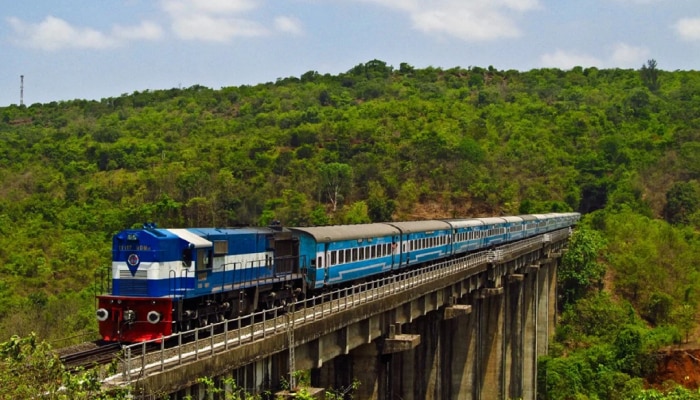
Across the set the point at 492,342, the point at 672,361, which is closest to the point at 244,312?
the point at 492,342

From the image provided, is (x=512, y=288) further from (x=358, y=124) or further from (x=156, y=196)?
(x=358, y=124)

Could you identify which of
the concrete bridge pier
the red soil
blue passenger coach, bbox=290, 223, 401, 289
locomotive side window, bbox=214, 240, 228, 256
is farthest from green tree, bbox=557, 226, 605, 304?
locomotive side window, bbox=214, 240, 228, 256

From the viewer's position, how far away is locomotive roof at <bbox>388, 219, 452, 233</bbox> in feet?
133

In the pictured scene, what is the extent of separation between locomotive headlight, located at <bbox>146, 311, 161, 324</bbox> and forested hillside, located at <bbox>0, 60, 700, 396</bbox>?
36261 mm

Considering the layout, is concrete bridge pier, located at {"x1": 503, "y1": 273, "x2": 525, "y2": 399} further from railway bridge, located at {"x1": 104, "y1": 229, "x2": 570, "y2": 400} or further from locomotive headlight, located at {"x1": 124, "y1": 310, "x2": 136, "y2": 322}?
locomotive headlight, located at {"x1": 124, "y1": 310, "x2": 136, "y2": 322}

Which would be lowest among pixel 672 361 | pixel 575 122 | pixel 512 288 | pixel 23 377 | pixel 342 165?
pixel 672 361

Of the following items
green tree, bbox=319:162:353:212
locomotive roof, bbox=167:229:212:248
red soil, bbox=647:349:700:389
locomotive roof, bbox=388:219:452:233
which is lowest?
red soil, bbox=647:349:700:389

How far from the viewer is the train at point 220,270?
21.0m

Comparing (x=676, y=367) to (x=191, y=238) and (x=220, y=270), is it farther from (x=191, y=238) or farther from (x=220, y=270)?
(x=191, y=238)

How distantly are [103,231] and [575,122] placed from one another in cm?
9155

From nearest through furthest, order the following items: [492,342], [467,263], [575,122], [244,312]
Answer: [244,312] → [467,263] → [492,342] → [575,122]

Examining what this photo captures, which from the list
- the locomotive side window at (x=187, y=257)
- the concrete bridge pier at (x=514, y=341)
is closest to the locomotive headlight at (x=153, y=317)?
the locomotive side window at (x=187, y=257)

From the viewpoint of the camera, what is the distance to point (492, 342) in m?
59.7

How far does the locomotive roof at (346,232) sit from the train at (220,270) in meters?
0.05
